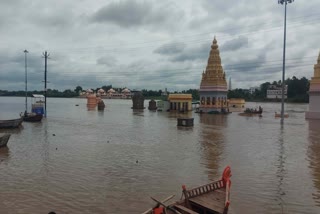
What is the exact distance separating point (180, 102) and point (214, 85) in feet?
35.5

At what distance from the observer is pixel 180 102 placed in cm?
7256

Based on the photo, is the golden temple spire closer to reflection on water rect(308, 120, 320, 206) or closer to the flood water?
reflection on water rect(308, 120, 320, 206)

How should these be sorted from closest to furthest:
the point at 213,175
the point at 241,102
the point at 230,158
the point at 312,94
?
the point at 213,175 → the point at 230,158 → the point at 312,94 → the point at 241,102

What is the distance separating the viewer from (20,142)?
24.1 metres

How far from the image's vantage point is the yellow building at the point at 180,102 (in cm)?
7214

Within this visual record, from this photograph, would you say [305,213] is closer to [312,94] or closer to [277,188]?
[277,188]

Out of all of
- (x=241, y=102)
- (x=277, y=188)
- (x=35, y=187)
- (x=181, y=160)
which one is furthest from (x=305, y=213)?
(x=241, y=102)

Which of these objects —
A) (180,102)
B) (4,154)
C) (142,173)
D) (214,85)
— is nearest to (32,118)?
(4,154)

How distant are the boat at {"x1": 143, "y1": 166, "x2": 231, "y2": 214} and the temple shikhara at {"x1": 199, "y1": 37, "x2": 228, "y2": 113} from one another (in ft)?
182

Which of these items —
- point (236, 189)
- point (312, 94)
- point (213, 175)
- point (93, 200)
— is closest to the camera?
point (93, 200)

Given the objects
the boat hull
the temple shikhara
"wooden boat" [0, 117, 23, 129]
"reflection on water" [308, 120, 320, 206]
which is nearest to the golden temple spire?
the temple shikhara

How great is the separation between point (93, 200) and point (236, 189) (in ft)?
17.0

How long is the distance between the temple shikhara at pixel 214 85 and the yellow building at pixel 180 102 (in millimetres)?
6451

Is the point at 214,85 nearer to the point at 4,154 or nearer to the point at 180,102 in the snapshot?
the point at 180,102
